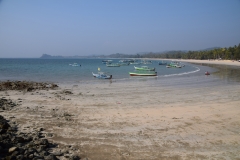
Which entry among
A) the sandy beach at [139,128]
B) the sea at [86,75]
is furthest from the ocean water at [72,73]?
the sandy beach at [139,128]

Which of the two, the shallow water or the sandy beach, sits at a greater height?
the sandy beach

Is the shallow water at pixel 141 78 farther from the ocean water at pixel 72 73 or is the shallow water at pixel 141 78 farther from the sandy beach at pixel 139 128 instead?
the sandy beach at pixel 139 128

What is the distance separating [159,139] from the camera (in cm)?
745

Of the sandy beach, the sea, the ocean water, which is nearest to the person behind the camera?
the sandy beach

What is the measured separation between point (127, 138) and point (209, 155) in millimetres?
2854

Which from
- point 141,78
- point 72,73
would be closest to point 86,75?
point 72,73

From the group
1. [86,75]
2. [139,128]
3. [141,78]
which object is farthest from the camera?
[86,75]

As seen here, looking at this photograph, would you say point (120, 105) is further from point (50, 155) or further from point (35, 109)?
point (50, 155)

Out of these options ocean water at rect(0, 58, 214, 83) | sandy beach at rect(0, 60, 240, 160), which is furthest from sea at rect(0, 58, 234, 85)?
sandy beach at rect(0, 60, 240, 160)

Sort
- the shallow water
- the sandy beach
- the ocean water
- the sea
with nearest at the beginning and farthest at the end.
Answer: the sandy beach → the shallow water → the sea → the ocean water

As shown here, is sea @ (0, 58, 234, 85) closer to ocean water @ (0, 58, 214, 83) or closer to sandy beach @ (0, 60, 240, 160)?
ocean water @ (0, 58, 214, 83)

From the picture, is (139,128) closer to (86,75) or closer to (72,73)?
(86,75)

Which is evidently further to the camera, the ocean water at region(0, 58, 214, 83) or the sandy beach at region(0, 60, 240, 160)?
the ocean water at region(0, 58, 214, 83)

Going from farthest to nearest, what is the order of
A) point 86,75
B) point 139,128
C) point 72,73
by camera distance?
point 72,73 → point 86,75 → point 139,128
